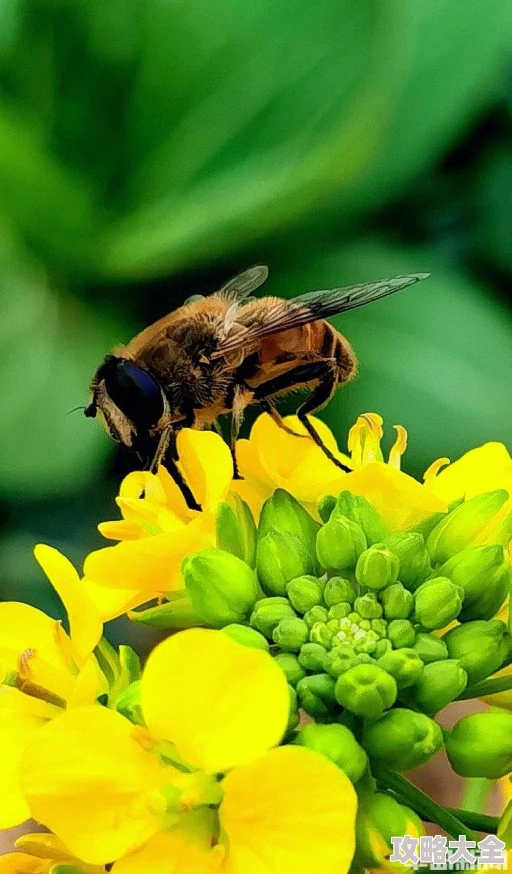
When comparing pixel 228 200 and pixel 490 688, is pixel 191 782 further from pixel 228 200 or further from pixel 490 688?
pixel 228 200

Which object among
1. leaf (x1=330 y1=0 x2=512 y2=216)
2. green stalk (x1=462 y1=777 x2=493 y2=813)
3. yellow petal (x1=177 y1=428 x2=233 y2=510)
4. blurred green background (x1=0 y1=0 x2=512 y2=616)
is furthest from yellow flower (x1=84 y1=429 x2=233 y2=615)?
leaf (x1=330 y1=0 x2=512 y2=216)

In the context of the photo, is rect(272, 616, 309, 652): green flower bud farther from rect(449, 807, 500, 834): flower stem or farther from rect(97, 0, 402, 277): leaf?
rect(97, 0, 402, 277): leaf

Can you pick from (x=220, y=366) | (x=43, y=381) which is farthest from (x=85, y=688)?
(x=43, y=381)

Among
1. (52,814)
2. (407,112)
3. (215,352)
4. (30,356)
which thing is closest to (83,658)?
(52,814)

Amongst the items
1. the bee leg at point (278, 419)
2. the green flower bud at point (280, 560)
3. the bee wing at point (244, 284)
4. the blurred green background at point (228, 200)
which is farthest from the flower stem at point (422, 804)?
the blurred green background at point (228, 200)

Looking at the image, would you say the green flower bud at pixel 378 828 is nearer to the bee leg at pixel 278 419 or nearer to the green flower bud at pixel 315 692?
the green flower bud at pixel 315 692

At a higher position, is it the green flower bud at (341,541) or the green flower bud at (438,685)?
→ the green flower bud at (341,541)
